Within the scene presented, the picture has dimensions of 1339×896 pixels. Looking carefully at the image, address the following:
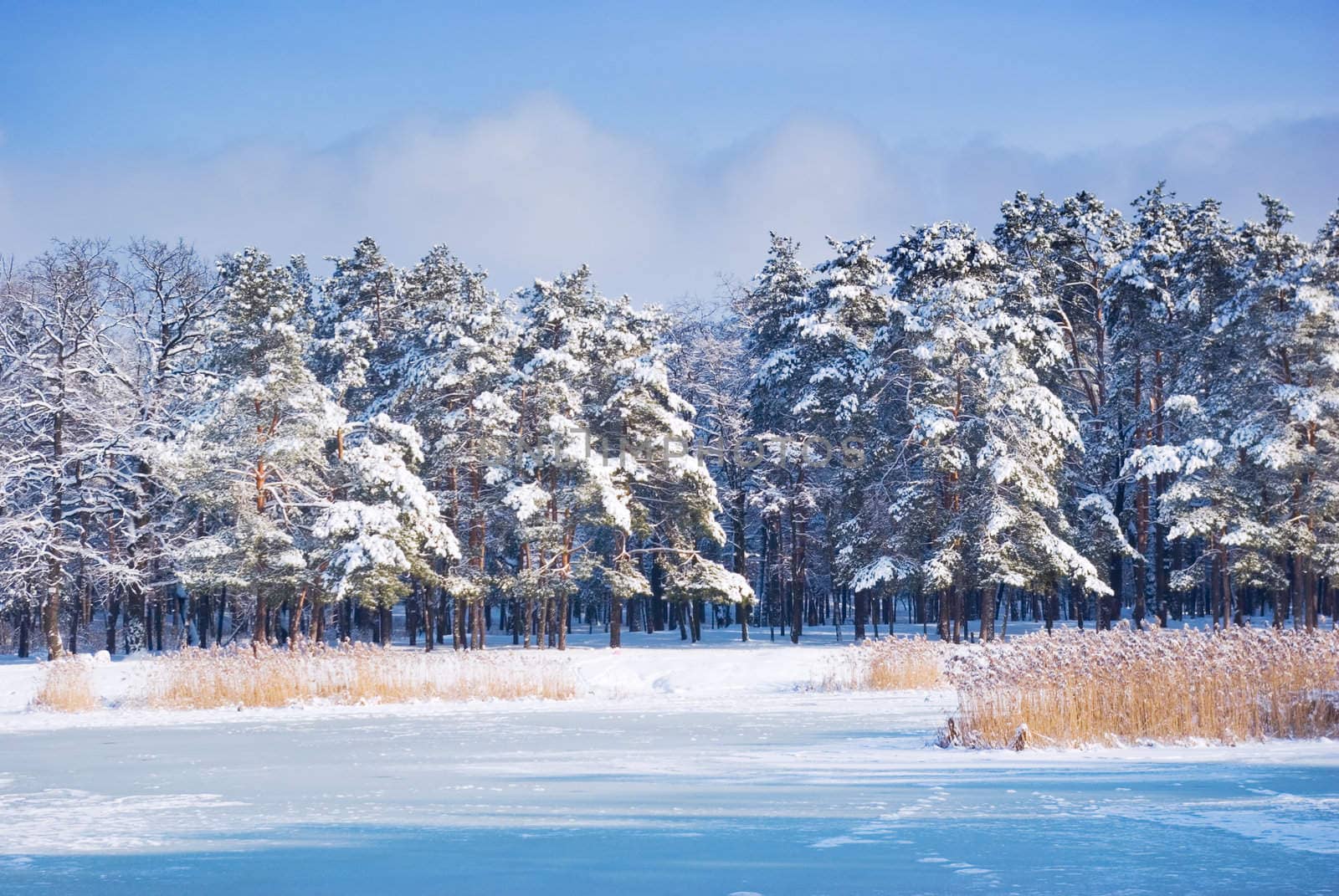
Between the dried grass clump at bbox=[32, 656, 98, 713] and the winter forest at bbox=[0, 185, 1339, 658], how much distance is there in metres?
11.1

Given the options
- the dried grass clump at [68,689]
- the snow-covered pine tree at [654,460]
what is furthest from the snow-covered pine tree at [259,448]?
the dried grass clump at [68,689]

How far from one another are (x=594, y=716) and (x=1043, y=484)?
19.3 metres

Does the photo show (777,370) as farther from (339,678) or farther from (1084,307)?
(339,678)

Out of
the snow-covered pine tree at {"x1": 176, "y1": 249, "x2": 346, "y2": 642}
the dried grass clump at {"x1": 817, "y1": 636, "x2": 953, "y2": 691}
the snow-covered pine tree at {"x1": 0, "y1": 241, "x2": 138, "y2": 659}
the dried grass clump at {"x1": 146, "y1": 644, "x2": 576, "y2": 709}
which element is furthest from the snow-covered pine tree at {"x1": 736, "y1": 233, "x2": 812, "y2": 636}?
the snow-covered pine tree at {"x1": 0, "y1": 241, "x2": 138, "y2": 659}

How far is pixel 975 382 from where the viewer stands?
121 feet

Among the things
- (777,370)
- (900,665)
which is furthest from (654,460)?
(900,665)

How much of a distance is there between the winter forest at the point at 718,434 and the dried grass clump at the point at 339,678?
10.6 meters

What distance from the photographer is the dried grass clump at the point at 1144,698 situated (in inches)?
579

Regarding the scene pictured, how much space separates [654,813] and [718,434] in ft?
127

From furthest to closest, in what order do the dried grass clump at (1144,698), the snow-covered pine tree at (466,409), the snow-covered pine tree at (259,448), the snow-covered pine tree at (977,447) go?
the snow-covered pine tree at (466,409), the snow-covered pine tree at (259,448), the snow-covered pine tree at (977,447), the dried grass clump at (1144,698)

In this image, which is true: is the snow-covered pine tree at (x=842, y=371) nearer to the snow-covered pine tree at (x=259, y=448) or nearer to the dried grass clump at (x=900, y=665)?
the dried grass clump at (x=900, y=665)

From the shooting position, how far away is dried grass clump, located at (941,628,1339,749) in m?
14.7

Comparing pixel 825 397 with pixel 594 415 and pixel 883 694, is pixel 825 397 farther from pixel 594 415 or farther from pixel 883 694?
pixel 883 694

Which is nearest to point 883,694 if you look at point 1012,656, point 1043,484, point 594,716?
point 594,716
